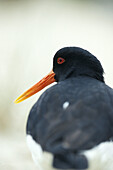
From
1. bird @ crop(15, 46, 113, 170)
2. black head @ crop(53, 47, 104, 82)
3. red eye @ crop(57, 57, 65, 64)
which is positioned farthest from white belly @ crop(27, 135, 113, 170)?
red eye @ crop(57, 57, 65, 64)

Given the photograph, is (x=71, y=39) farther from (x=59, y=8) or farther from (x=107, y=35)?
(x=59, y=8)

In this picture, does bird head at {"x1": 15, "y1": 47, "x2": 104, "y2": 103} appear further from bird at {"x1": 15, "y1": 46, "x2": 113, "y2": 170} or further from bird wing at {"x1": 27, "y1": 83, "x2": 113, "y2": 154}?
bird wing at {"x1": 27, "y1": 83, "x2": 113, "y2": 154}

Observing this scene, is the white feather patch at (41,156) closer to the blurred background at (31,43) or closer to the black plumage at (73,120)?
the black plumage at (73,120)

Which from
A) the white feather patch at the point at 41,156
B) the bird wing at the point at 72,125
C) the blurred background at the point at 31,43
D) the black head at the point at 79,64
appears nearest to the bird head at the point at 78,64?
the black head at the point at 79,64

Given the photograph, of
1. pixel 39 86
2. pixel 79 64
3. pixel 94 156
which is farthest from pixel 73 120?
pixel 39 86

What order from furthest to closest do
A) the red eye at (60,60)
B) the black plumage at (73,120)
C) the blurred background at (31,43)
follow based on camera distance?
the blurred background at (31,43)
the red eye at (60,60)
the black plumage at (73,120)

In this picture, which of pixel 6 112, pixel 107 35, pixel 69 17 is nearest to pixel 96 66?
pixel 6 112
